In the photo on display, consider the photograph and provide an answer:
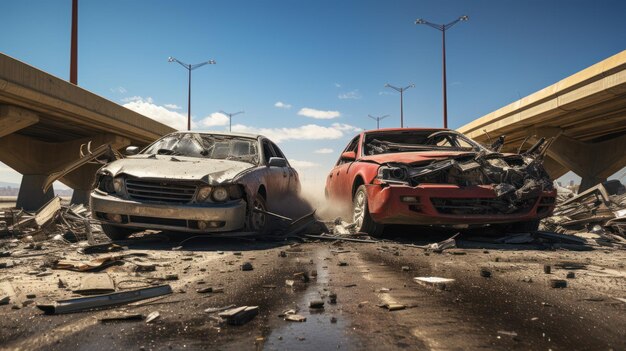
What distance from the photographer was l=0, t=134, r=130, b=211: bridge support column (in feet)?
66.3

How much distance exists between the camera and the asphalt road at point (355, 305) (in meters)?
2.14

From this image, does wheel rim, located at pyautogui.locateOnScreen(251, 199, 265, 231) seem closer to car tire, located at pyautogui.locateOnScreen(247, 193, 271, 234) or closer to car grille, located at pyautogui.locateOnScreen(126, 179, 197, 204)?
car tire, located at pyautogui.locateOnScreen(247, 193, 271, 234)

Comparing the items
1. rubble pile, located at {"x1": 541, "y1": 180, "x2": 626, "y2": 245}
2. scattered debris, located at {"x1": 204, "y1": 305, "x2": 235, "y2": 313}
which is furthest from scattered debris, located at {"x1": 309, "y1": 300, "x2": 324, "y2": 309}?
rubble pile, located at {"x1": 541, "y1": 180, "x2": 626, "y2": 245}

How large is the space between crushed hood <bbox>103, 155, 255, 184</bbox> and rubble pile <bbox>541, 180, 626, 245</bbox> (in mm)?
5288

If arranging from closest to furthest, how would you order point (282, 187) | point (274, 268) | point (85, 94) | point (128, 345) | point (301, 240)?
point (128, 345)
point (274, 268)
point (301, 240)
point (282, 187)
point (85, 94)

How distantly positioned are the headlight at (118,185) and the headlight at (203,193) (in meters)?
1.04

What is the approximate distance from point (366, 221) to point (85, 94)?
44.5ft

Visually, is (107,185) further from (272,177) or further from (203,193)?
(272,177)

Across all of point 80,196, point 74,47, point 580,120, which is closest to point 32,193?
point 80,196

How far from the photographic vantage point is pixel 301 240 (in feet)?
20.7

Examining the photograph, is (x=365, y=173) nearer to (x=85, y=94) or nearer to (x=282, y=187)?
(x=282, y=187)

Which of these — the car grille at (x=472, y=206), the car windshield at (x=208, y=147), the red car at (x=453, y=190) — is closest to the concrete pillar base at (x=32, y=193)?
the car windshield at (x=208, y=147)

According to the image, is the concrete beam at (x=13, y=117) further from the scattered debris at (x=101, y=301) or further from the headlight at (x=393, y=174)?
the scattered debris at (x=101, y=301)

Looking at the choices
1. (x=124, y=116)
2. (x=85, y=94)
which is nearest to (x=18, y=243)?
(x=85, y=94)
